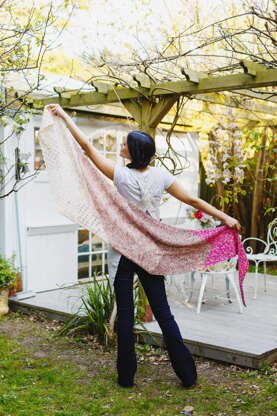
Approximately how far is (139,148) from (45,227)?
137 inches

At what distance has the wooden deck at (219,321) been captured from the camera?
172 inches

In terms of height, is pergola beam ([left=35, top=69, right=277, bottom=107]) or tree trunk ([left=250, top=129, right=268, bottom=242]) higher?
Result: pergola beam ([left=35, top=69, right=277, bottom=107])

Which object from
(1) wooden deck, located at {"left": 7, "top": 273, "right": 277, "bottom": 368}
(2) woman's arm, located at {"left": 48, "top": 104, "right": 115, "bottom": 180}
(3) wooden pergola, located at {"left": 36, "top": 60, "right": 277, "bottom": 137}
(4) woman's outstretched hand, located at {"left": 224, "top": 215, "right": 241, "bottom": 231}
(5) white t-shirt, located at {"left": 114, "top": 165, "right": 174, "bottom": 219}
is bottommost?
(1) wooden deck, located at {"left": 7, "top": 273, "right": 277, "bottom": 368}

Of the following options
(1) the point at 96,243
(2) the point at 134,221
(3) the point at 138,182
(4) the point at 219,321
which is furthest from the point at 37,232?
(3) the point at 138,182

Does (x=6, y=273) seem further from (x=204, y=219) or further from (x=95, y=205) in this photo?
(x=95, y=205)

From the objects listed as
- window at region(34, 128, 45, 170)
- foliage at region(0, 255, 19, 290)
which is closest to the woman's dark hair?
foliage at region(0, 255, 19, 290)

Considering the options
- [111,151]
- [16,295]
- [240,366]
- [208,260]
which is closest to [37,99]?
[111,151]

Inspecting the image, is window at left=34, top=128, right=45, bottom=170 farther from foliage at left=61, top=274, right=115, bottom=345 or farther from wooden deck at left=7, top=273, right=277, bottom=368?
foliage at left=61, top=274, right=115, bottom=345

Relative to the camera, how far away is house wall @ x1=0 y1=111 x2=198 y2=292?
6.36 metres

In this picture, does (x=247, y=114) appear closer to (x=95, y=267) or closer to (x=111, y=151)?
(x=111, y=151)

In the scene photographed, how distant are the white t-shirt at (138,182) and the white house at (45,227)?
7.69 feet

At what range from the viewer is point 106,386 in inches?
153

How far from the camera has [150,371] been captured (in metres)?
4.23

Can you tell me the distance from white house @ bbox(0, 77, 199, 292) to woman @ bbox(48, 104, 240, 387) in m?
2.35
